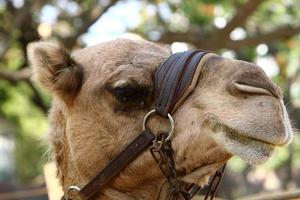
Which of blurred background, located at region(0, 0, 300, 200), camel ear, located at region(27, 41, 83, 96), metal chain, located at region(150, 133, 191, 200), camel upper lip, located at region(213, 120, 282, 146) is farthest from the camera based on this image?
blurred background, located at region(0, 0, 300, 200)

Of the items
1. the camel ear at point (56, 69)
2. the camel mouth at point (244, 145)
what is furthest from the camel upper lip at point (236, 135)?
the camel ear at point (56, 69)

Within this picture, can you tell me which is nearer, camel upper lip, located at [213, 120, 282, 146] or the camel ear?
camel upper lip, located at [213, 120, 282, 146]

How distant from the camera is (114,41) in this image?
10.0 feet

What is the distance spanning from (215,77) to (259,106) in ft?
0.84

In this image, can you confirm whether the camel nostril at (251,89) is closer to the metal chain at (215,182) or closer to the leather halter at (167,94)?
the leather halter at (167,94)

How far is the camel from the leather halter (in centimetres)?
3

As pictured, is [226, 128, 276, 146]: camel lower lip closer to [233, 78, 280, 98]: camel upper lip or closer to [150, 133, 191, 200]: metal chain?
[233, 78, 280, 98]: camel upper lip

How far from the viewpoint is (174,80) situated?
104 inches

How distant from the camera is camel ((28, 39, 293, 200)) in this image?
96.0 inches

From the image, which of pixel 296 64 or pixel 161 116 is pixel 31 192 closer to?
pixel 161 116

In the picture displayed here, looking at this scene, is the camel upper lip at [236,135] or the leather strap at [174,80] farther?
the leather strap at [174,80]

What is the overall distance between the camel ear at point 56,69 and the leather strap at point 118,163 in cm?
41

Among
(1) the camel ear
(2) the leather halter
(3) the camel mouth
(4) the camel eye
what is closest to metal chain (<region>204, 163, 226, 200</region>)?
(2) the leather halter

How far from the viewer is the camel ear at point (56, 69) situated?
9.71 ft
